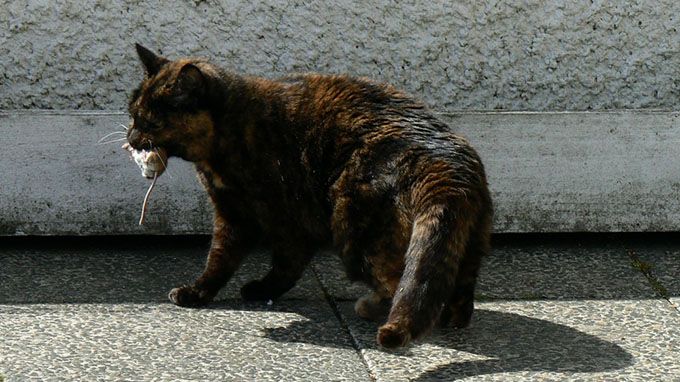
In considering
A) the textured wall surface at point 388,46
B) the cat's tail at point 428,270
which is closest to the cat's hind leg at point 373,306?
the cat's tail at point 428,270

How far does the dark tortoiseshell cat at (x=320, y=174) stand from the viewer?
13.3 feet

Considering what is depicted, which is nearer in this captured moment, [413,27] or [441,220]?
[441,220]

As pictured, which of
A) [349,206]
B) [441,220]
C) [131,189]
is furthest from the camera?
[131,189]

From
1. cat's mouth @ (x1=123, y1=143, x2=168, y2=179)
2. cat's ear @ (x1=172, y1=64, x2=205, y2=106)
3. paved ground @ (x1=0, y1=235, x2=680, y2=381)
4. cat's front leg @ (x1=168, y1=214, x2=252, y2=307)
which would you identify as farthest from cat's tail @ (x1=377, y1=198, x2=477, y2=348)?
cat's mouth @ (x1=123, y1=143, x2=168, y2=179)

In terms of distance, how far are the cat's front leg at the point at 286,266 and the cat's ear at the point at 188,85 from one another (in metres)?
0.67

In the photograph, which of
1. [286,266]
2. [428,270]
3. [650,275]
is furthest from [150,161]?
[650,275]

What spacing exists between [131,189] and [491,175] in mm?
1650

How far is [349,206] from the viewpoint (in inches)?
166

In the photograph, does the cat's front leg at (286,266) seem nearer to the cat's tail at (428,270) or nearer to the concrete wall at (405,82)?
the cat's tail at (428,270)

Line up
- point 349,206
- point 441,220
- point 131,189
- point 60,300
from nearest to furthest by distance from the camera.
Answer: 1. point 441,220
2. point 349,206
3. point 60,300
4. point 131,189

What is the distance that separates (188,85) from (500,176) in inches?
65.0

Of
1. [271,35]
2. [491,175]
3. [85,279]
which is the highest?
[271,35]

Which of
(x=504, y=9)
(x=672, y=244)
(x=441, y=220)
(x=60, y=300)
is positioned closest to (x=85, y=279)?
(x=60, y=300)

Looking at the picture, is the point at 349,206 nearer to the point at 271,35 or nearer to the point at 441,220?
the point at 441,220
